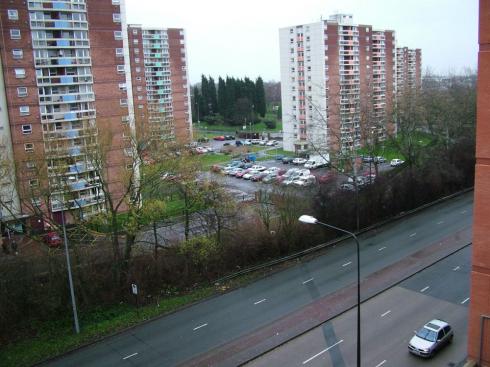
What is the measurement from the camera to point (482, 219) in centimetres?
888

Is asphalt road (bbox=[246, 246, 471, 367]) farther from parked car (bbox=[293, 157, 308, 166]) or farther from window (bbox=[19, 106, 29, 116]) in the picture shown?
→ parked car (bbox=[293, 157, 308, 166])

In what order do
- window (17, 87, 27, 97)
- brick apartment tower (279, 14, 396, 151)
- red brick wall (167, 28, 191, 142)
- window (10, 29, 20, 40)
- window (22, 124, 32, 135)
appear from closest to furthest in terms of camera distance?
window (10, 29, 20, 40) → window (17, 87, 27, 97) → window (22, 124, 32, 135) → brick apartment tower (279, 14, 396, 151) → red brick wall (167, 28, 191, 142)

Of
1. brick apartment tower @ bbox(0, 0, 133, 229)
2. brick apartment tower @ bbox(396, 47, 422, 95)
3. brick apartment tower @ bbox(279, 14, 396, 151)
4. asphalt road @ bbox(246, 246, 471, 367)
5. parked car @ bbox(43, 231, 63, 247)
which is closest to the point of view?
asphalt road @ bbox(246, 246, 471, 367)

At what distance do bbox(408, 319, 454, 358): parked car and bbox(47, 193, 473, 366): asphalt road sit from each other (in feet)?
16.9

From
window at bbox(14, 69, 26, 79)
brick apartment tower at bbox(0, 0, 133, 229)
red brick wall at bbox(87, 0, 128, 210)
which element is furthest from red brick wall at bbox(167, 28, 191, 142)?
window at bbox(14, 69, 26, 79)

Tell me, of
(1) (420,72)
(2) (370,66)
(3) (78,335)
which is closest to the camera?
(3) (78,335)

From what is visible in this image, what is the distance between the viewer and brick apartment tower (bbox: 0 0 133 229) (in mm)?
30344

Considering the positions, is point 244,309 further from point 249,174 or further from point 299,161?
point 299,161

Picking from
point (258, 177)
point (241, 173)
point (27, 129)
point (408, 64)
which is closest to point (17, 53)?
point (27, 129)

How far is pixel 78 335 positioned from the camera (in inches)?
720

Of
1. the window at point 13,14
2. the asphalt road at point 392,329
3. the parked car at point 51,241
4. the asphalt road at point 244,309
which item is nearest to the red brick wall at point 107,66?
the window at point 13,14

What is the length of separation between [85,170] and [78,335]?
711 cm

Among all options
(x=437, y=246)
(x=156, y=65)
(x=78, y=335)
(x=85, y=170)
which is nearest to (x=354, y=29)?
(x=156, y=65)

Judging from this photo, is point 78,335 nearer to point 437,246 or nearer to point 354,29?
point 437,246
